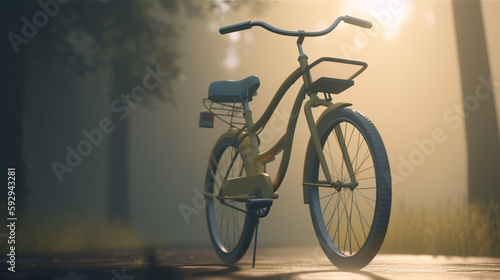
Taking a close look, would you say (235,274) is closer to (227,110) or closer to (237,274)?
(237,274)

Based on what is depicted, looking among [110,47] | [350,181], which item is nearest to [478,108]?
[350,181]

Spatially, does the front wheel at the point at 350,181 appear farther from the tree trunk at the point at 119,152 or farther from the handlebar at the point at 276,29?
the tree trunk at the point at 119,152

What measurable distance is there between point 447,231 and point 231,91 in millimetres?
2633

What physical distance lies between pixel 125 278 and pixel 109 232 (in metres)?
3.69

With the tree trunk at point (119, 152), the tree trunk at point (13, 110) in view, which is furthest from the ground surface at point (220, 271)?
the tree trunk at point (119, 152)

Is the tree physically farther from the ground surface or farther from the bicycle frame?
the bicycle frame

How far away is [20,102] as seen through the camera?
6.41 m

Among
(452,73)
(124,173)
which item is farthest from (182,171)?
(452,73)

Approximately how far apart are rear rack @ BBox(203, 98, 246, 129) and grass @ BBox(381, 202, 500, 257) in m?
2.14

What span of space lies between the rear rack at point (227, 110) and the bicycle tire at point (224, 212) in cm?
11

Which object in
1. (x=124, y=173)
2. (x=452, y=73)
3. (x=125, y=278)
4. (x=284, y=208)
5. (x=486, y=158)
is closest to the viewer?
(x=125, y=278)

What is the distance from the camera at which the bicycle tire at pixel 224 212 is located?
4145 millimetres

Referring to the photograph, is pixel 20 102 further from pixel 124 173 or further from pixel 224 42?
pixel 224 42

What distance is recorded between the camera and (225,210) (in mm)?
4559
